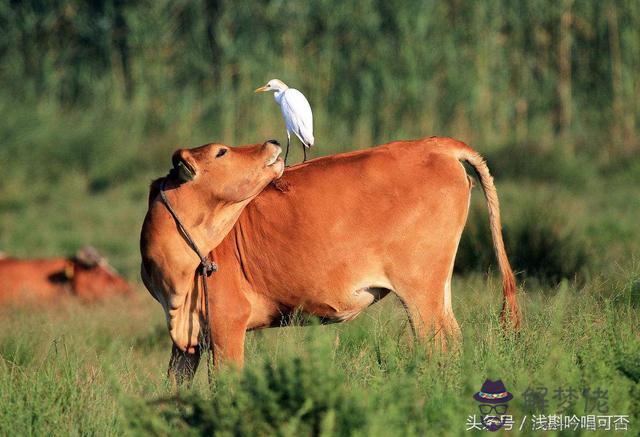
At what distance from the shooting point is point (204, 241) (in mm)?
6035

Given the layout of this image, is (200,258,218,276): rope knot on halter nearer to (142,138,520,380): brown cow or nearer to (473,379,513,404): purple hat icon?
(142,138,520,380): brown cow

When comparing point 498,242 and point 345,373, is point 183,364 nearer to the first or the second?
point 345,373

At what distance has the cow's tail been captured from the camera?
6062mm

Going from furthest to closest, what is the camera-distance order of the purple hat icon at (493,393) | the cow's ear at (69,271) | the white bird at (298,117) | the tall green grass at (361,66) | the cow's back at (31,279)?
the tall green grass at (361,66) → the cow's ear at (69,271) → the cow's back at (31,279) → the white bird at (298,117) → the purple hat icon at (493,393)

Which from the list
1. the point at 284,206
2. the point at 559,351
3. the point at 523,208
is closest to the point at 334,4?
the point at 523,208

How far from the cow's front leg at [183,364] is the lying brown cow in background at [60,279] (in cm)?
490

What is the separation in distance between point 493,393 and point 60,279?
7498 mm

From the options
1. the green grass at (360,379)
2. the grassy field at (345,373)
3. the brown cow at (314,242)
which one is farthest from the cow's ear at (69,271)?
the brown cow at (314,242)

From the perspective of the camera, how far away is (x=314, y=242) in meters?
6.14

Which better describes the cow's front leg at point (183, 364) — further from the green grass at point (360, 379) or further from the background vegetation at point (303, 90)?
the background vegetation at point (303, 90)

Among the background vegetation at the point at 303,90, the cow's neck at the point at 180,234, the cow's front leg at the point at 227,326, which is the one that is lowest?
the cow's front leg at the point at 227,326

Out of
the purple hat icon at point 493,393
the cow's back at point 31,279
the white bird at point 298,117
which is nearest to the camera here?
the purple hat icon at point 493,393

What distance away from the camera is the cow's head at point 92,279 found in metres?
11.4

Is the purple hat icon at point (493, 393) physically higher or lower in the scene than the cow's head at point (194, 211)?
lower
